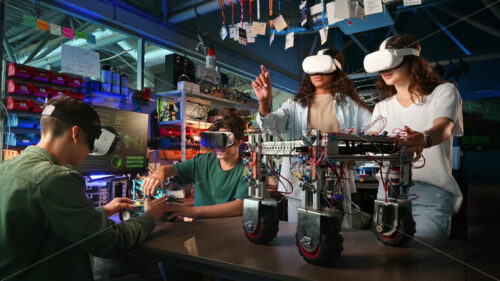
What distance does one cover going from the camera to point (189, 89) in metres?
3.18

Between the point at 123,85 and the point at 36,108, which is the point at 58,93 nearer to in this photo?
the point at 36,108

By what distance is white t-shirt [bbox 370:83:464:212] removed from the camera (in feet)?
3.74

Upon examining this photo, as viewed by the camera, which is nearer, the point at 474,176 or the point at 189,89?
the point at 189,89

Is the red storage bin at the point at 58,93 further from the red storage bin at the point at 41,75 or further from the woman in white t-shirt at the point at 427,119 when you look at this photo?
the woman in white t-shirt at the point at 427,119

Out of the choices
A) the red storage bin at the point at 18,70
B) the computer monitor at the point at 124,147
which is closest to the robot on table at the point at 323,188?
the computer monitor at the point at 124,147

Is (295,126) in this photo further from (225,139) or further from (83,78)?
(83,78)

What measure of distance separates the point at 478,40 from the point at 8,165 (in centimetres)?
546

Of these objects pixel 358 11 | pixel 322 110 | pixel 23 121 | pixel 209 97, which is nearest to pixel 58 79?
pixel 23 121

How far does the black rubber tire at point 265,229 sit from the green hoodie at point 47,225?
1.33ft

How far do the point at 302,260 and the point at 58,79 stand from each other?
2.16 metres

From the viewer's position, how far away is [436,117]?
3.72ft

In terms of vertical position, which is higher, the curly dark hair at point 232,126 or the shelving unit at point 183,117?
the shelving unit at point 183,117

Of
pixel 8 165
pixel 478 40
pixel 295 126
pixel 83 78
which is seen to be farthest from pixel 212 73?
pixel 478 40

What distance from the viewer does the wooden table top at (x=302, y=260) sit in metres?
0.75
